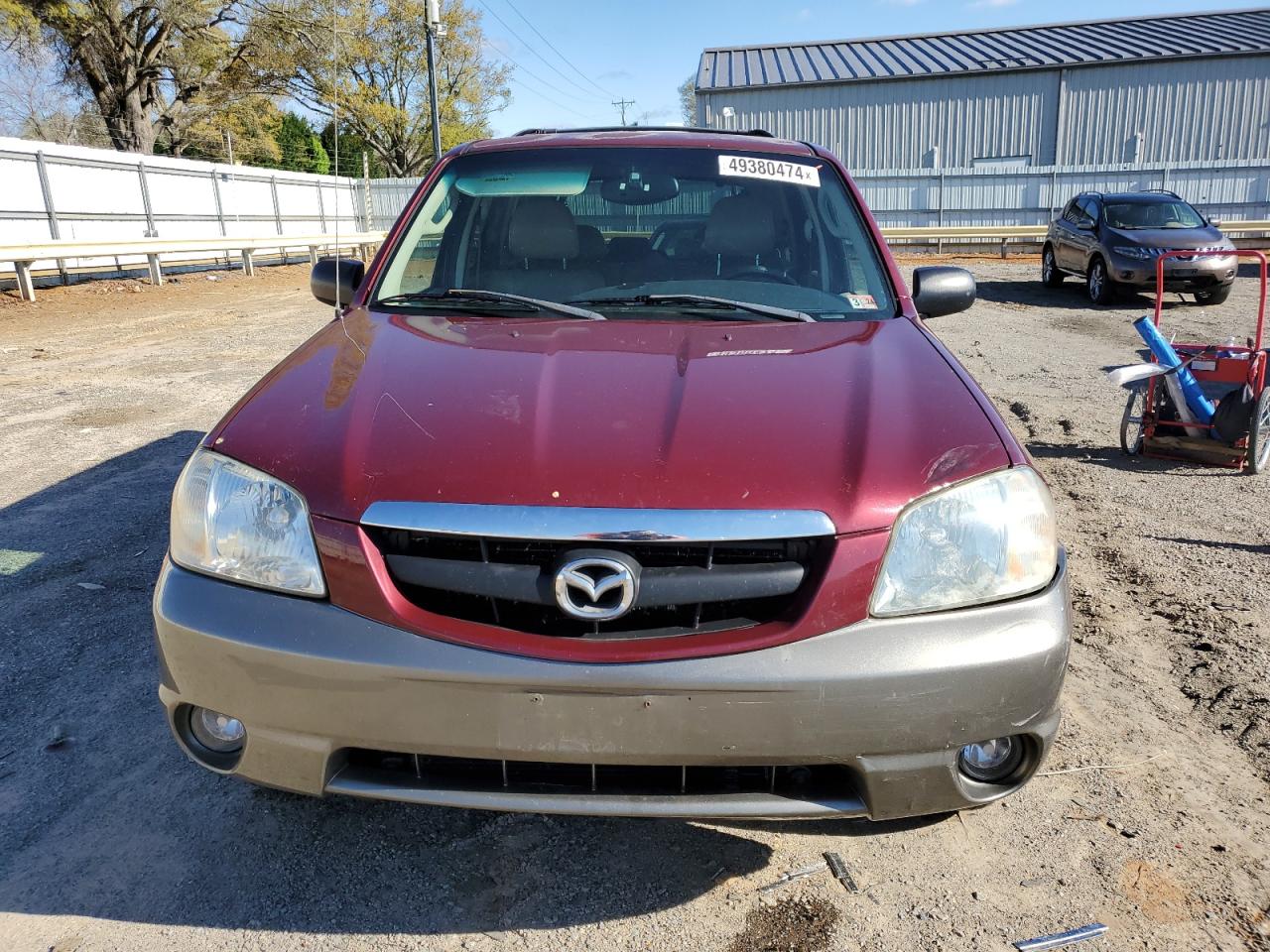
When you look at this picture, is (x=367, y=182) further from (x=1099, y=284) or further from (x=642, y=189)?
(x=1099, y=284)

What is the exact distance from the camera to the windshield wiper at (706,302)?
275 cm

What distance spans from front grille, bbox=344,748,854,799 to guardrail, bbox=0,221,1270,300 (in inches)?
468

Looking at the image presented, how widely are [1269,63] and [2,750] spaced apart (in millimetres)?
35734

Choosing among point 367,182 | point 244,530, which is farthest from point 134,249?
point 244,530

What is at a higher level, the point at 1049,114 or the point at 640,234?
the point at 1049,114

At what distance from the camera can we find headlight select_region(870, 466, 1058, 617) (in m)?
1.78

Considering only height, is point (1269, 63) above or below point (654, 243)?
above

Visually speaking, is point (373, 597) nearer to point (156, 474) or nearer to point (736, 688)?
point (736, 688)

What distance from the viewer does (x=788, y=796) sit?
69.8 inches

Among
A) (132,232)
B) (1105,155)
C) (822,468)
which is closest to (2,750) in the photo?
(822,468)

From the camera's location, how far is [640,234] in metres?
3.16

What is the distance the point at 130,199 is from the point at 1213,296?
19719 millimetres

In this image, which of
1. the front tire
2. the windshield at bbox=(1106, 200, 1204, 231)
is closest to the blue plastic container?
the windshield at bbox=(1106, 200, 1204, 231)

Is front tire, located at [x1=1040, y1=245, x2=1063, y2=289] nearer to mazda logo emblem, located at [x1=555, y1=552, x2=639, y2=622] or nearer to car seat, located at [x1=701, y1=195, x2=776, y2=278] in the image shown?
car seat, located at [x1=701, y1=195, x2=776, y2=278]
